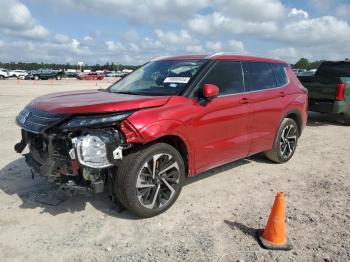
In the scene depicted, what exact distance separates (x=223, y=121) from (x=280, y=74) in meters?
2.09

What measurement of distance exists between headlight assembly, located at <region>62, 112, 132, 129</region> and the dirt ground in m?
1.15

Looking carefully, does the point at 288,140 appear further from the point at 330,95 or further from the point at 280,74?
the point at 330,95

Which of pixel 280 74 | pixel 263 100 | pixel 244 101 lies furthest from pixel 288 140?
pixel 244 101

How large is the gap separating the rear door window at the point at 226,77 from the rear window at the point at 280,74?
3.72ft

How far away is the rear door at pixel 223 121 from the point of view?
4.56 meters

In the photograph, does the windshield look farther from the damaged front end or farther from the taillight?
the taillight

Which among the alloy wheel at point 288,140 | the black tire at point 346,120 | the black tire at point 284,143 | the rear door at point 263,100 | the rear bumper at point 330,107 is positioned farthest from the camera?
the black tire at point 346,120

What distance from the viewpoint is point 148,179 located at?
4148mm

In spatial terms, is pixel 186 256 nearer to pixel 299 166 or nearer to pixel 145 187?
pixel 145 187

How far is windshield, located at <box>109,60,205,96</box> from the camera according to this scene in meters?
4.63

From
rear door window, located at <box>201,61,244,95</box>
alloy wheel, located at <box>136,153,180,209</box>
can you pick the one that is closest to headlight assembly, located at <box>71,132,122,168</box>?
alloy wheel, located at <box>136,153,180,209</box>

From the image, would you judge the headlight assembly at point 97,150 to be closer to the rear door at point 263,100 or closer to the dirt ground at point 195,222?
the dirt ground at point 195,222

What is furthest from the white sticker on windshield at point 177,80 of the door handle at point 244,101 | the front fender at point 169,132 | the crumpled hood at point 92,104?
the door handle at point 244,101

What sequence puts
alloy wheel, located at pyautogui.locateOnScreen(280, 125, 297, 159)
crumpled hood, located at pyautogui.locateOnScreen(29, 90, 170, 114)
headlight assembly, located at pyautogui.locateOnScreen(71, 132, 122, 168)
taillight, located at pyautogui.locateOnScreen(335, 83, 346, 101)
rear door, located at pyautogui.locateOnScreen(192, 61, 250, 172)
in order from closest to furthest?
1. headlight assembly, located at pyautogui.locateOnScreen(71, 132, 122, 168)
2. crumpled hood, located at pyautogui.locateOnScreen(29, 90, 170, 114)
3. rear door, located at pyautogui.locateOnScreen(192, 61, 250, 172)
4. alloy wheel, located at pyautogui.locateOnScreen(280, 125, 297, 159)
5. taillight, located at pyautogui.locateOnScreen(335, 83, 346, 101)
